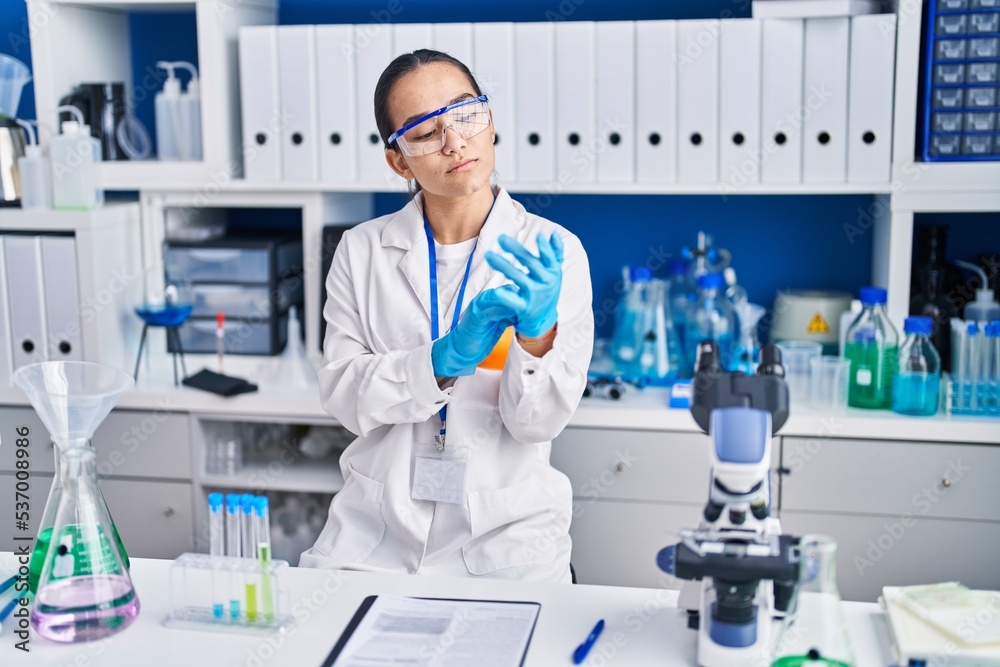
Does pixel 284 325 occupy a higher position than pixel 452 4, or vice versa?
pixel 452 4

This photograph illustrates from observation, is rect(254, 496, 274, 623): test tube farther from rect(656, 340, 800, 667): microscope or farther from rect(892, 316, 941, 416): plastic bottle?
rect(892, 316, 941, 416): plastic bottle

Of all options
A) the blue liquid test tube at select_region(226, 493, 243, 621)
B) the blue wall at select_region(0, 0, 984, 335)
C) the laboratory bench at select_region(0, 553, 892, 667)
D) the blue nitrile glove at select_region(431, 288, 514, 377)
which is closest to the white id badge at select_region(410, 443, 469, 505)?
the blue nitrile glove at select_region(431, 288, 514, 377)

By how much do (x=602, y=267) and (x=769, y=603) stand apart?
68.9 inches

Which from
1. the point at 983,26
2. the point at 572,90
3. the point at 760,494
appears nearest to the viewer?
the point at 760,494

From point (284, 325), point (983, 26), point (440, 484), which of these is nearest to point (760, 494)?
point (440, 484)

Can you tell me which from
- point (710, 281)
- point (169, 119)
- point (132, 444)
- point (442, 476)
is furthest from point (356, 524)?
point (169, 119)

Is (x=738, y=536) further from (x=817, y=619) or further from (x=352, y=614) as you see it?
(x=352, y=614)

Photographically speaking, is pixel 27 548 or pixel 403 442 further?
pixel 403 442

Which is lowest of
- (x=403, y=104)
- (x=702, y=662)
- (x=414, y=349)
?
(x=702, y=662)

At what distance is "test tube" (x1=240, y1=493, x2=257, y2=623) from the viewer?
1.30 meters

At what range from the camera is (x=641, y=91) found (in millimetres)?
2469

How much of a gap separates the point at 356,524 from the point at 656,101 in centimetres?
126

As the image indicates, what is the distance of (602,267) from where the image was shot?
2.88 metres

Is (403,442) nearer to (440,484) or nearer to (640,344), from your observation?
(440,484)
